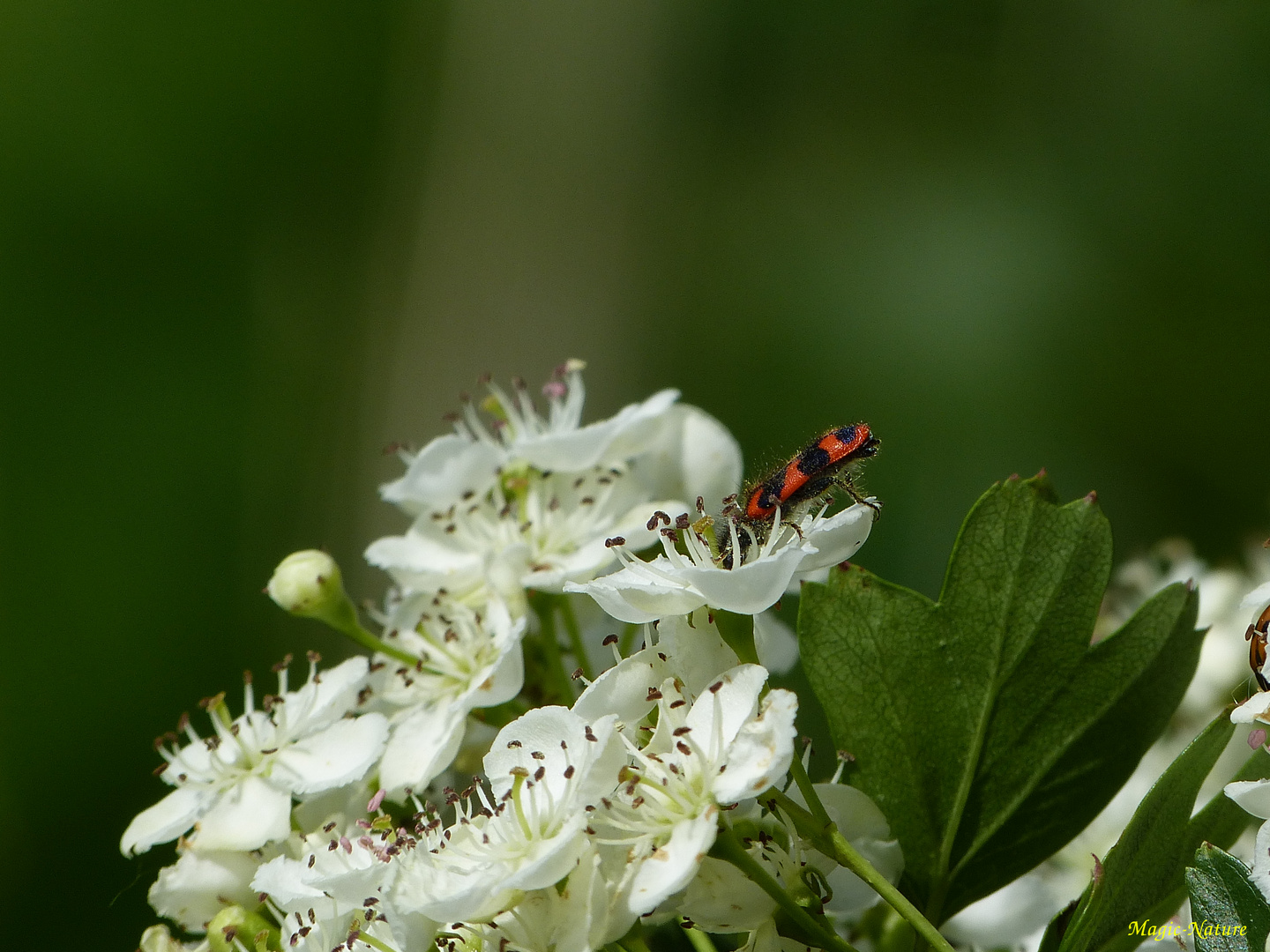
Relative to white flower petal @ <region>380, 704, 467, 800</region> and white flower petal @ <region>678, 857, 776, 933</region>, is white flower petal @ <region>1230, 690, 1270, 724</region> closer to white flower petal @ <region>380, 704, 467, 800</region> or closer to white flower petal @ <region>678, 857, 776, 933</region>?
white flower petal @ <region>678, 857, 776, 933</region>

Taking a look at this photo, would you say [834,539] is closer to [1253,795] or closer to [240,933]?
[1253,795]

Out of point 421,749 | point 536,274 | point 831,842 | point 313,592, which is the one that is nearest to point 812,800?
point 831,842

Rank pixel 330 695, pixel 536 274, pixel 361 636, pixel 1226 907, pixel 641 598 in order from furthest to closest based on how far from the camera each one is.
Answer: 1. pixel 536 274
2. pixel 361 636
3. pixel 330 695
4. pixel 641 598
5. pixel 1226 907

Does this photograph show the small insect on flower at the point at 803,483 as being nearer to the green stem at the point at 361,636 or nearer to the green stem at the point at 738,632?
the green stem at the point at 738,632

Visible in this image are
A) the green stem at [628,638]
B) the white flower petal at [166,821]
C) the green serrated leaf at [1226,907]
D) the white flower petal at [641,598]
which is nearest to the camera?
the green serrated leaf at [1226,907]

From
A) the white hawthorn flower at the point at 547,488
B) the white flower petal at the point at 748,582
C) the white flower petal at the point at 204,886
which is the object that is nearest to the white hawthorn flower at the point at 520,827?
the white flower petal at the point at 748,582
